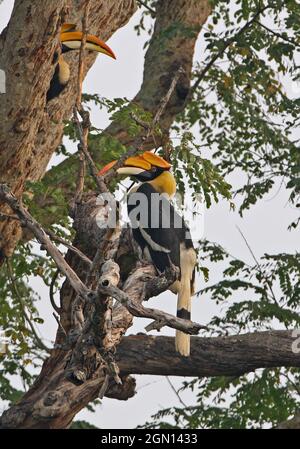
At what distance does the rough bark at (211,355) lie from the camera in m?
6.14

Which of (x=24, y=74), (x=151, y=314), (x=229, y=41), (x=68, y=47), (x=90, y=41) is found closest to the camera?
(x=151, y=314)

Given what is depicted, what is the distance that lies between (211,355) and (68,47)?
198 centimetres

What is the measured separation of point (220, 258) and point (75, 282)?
3801 mm

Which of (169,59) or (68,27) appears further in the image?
(169,59)

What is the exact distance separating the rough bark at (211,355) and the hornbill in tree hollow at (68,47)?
4.83ft

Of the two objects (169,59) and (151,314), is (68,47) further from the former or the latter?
(151,314)

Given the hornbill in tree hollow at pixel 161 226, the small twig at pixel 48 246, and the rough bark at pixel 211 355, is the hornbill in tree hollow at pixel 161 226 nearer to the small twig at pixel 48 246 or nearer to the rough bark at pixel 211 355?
the rough bark at pixel 211 355

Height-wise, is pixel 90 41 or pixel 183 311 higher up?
pixel 90 41

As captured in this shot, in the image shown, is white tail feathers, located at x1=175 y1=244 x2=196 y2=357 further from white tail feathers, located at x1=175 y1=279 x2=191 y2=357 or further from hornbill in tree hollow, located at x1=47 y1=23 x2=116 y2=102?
hornbill in tree hollow, located at x1=47 y1=23 x2=116 y2=102

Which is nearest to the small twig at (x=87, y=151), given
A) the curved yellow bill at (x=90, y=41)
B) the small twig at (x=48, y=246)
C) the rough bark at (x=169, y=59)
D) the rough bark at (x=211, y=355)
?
the small twig at (x=48, y=246)

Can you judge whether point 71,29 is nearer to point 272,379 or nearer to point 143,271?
point 143,271

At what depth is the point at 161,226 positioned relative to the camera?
20.1ft

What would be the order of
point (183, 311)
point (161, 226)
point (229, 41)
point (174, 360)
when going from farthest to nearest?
point (229, 41) < point (174, 360) < point (161, 226) < point (183, 311)

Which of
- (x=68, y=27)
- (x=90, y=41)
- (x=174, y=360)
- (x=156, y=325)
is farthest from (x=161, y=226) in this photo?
(x=156, y=325)
